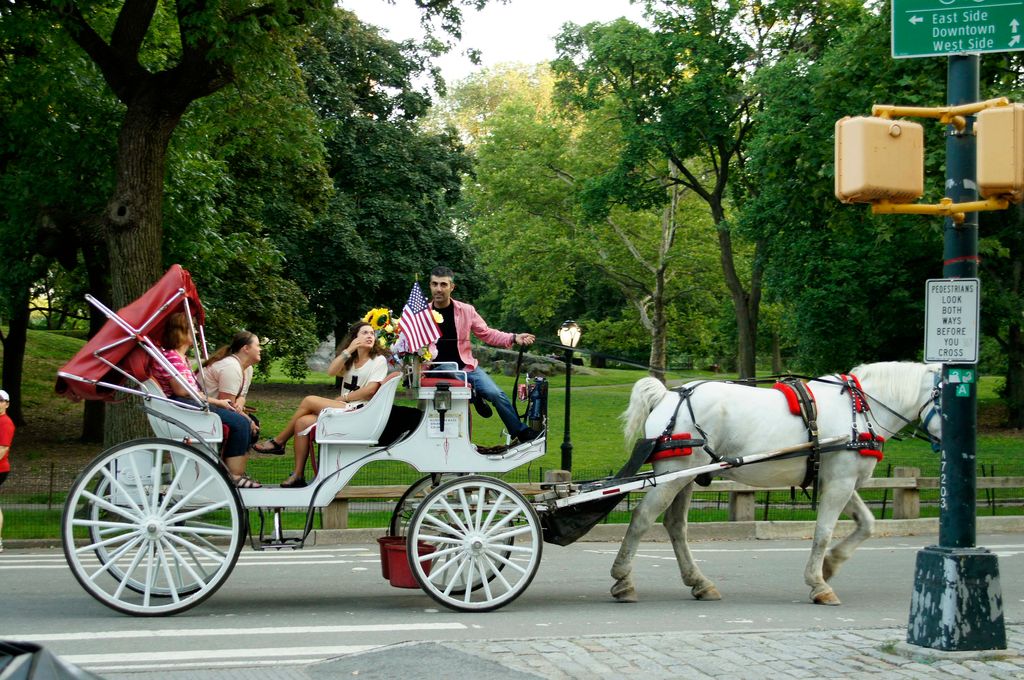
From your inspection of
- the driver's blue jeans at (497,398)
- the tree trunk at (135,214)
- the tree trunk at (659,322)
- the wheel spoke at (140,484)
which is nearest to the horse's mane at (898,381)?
the driver's blue jeans at (497,398)

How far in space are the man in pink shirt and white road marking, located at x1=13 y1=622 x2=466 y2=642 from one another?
1935 millimetres

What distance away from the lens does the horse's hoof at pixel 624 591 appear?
34.8 feet

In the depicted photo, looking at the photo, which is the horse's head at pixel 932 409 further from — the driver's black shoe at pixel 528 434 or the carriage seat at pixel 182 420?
the carriage seat at pixel 182 420

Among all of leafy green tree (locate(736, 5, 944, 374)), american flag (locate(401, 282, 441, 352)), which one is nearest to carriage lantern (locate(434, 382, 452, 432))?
american flag (locate(401, 282, 441, 352))

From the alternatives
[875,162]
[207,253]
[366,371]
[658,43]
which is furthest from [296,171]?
[875,162]

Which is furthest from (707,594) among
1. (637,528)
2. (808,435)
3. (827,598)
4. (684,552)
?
(808,435)

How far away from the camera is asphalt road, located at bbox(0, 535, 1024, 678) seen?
8.20 m

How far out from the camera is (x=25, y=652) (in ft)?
10.6

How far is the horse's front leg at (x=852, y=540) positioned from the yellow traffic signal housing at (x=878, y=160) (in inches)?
161

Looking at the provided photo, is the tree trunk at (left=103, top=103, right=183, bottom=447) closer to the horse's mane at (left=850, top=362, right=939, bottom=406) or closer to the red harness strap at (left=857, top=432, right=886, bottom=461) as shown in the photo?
the horse's mane at (left=850, top=362, right=939, bottom=406)

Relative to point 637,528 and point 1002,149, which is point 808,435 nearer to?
point 637,528

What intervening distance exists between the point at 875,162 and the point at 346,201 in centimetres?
3973

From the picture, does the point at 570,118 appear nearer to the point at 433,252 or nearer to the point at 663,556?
the point at 433,252

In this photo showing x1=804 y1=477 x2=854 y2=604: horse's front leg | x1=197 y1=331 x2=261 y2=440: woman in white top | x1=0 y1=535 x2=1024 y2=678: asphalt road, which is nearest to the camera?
x1=0 y1=535 x2=1024 y2=678: asphalt road
